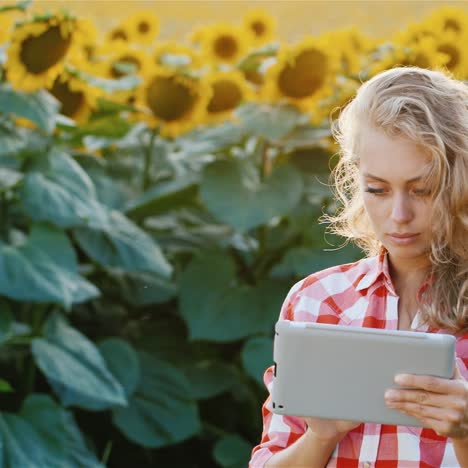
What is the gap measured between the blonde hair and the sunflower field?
1.63 meters

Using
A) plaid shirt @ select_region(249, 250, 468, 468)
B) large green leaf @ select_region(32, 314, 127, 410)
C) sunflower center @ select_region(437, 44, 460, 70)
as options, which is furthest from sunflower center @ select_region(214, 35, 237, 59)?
plaid shirt @ select_region(249, 250, 468, 468)

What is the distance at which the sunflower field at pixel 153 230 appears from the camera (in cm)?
319

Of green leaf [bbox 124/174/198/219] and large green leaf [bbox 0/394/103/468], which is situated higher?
green leaf [bbox 124/174/198/219]

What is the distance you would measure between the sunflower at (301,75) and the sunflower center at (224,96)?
182mm

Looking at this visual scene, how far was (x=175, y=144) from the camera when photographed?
13.5 feet

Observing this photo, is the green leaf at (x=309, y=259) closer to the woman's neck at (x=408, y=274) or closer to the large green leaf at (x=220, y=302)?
the large green leaf at (x=220, y=302)

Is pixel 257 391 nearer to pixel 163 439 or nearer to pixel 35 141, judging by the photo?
pixel 163 439

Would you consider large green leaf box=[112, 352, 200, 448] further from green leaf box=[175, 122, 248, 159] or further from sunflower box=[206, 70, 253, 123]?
sunflower box=[206, 70, 253, 123]

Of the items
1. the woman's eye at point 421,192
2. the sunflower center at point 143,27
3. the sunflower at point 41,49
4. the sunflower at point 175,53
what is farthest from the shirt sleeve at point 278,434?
the sunflower center at point 143,27

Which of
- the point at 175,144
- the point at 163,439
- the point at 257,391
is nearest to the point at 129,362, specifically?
the point at 163,439

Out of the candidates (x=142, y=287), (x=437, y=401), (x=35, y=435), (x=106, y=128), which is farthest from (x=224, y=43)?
(x=437, y=401)

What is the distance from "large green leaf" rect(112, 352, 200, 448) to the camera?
3340 mm

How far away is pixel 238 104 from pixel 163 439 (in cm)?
131

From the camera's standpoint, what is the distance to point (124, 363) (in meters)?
3.30
